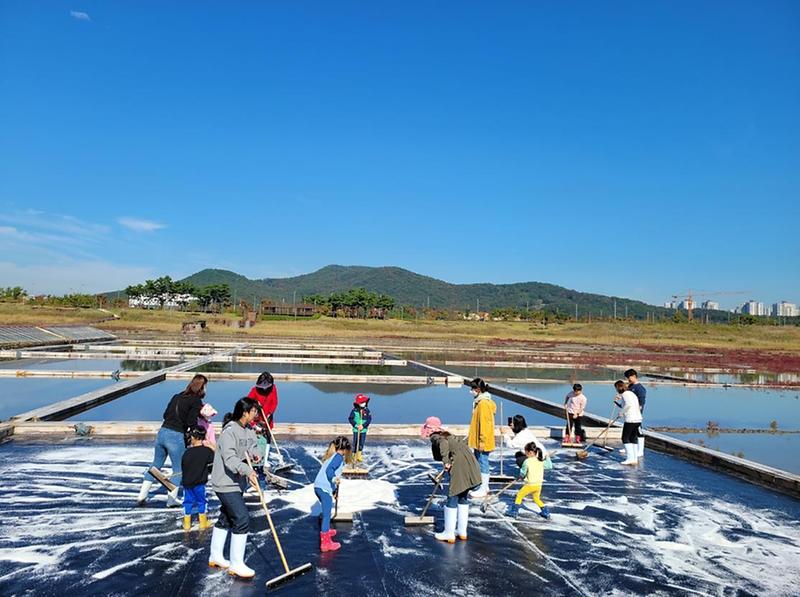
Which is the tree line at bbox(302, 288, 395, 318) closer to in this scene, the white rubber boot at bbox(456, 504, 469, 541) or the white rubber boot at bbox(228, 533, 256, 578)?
the white rubber boot at bbox(456, 504, 469, 541)

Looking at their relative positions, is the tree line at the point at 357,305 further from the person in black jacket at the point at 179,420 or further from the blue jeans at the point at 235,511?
the blue jeans at the point at 235,511

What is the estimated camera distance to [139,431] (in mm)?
11547

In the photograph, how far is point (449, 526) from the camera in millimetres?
6430

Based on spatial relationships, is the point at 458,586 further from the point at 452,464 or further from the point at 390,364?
the point at 390,364

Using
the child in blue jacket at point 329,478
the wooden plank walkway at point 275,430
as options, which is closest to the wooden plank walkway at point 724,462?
the wooden plank walkway at point 275,430

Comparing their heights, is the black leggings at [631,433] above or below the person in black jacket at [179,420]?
below

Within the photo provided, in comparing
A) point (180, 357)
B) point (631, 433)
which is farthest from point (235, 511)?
point (180, 357)

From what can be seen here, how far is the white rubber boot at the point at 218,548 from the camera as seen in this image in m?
5.47

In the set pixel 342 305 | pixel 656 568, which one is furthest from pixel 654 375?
pixel 342 305

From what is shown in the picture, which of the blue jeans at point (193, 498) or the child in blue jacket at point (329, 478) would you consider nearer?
the child in blue jacket at point (329, 478)

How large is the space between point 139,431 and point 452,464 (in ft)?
26.8

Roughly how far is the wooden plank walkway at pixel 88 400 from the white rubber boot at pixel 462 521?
33.3 feet

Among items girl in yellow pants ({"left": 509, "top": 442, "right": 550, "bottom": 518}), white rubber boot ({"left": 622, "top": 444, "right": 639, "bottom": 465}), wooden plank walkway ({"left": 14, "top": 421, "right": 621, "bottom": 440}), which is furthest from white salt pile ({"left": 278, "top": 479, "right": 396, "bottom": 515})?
white rubber boot ({"left": 622, "top": 444, "right": 639, "bottom": 465})

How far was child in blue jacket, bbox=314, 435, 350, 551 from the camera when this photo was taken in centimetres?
588
